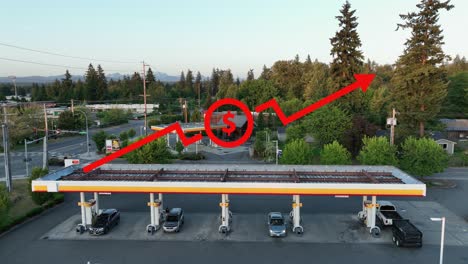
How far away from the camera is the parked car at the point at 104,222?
21.7 metres

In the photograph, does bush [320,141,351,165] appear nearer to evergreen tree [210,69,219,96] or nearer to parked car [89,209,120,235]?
parked car [89,209,120,235]

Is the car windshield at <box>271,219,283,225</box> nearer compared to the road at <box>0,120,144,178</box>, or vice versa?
the car windshield at <box>271,219,283,225</box>

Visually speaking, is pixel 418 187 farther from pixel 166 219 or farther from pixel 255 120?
pixel 255 120

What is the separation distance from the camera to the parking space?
21.3 meters

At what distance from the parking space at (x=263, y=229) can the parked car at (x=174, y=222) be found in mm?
380

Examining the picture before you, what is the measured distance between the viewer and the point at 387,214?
2347cm

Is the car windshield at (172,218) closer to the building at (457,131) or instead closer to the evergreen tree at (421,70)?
the evergreen tree at (421,70)

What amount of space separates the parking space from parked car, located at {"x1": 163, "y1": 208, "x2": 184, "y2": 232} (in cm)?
38

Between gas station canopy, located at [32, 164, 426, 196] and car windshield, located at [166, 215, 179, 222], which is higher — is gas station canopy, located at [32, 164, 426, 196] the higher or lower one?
the higher one

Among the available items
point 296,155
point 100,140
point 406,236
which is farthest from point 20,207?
point 406,236

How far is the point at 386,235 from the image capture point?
21734mm

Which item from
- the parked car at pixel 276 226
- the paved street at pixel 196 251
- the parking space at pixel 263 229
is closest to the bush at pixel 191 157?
the parking space at pixel 263 229

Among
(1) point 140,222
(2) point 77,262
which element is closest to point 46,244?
(2) point 77,262

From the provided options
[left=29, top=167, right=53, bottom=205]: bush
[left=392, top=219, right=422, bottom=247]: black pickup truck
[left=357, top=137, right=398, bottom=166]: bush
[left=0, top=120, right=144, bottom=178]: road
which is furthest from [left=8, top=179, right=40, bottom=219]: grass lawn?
[left=357, top=137, right=398, bottom=166]: bush
